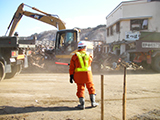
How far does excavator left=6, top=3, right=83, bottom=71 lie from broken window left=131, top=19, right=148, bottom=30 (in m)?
11.2

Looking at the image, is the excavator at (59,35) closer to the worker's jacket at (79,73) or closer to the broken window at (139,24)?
the worker's jacket at (79,73)

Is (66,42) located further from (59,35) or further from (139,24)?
(139,24)

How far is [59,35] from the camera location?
1014 centimetres

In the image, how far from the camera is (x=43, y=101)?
457 centimetres

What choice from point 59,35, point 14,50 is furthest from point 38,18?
point 14,50

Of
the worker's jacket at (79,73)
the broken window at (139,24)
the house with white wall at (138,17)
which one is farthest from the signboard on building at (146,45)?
the broken window at (139,24)

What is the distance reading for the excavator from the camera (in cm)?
984

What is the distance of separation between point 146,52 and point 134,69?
1.74 metres

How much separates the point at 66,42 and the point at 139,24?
12607mm

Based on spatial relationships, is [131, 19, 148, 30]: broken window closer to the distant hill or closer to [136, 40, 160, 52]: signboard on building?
[136, 40, 160, 52]: signboard on building

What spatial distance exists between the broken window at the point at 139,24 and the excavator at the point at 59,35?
11.2m

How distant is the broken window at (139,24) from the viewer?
62.1 ft

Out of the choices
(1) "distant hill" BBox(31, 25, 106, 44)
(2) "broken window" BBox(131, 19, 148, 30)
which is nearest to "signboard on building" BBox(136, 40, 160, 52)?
(2) "broken window" BBox(131, 19, 148, 30)

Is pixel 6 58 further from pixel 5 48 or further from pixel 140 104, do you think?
pixel 140 104
